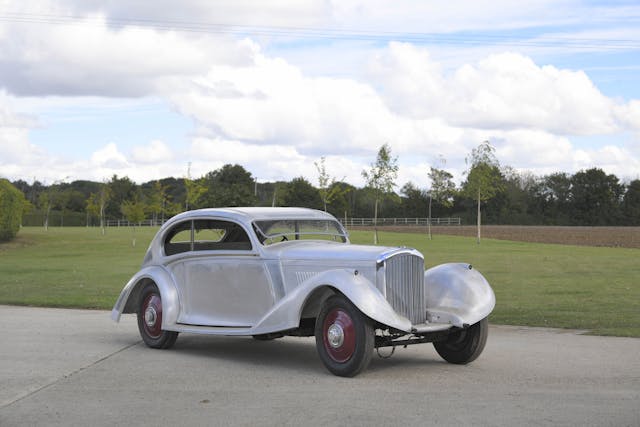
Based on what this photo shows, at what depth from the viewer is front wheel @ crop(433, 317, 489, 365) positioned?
30.9ft

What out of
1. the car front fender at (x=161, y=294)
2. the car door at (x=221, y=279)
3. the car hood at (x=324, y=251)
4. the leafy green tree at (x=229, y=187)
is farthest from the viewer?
the leafy green tree at (x=229, y=187)

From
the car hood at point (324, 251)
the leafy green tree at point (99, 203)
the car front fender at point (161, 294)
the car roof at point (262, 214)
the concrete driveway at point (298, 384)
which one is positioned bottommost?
the concrete driveway at point (298, 384)

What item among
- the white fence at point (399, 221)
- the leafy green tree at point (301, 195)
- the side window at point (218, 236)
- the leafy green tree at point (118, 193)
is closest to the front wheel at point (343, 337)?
the side window at point (218, 236)

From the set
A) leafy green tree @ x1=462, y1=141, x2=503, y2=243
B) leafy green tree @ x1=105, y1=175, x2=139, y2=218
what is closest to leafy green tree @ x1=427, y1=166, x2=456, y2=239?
leafy green tree @ x1=462, y1=141, x2=503, y2=243

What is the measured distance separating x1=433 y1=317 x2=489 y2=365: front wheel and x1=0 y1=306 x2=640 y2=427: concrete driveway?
18 centimetres

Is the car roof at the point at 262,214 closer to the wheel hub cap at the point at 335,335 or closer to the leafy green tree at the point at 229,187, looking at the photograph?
the wheel hub cap at the point at 335,335

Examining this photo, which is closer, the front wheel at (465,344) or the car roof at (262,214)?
the front wheel at (465,344)

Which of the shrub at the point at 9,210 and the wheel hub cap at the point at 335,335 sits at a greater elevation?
the shrub at the point at 9,210

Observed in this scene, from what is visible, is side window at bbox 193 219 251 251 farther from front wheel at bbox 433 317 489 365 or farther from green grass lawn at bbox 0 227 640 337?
green grass lawn at bbox 0 227 640 337

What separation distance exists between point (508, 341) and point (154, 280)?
4661 mm

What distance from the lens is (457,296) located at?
31.1ft

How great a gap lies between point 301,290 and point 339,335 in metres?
0.68

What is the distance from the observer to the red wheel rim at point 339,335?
335 inches

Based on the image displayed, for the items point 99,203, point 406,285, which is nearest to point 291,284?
point 406,285
